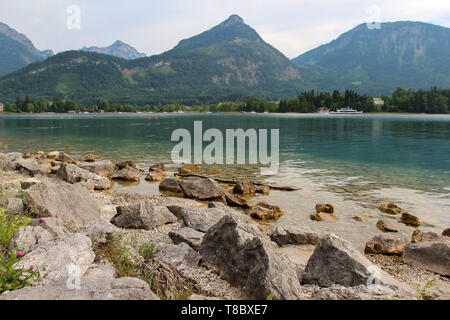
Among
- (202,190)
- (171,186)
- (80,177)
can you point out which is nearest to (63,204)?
(202,190)

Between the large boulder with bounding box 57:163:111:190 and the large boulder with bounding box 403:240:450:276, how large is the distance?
1830 cm

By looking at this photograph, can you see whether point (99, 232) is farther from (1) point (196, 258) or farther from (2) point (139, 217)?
(2) point (139, 217)

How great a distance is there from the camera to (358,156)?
39.3m

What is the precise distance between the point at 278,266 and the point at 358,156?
35649 millimetres

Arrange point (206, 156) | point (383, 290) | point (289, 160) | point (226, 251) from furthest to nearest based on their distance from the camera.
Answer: point (206, 156)
point (289, 160)
point (226, 251)
point (383, 290)

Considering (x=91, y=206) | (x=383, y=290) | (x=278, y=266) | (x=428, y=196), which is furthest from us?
(x=428, y=196)

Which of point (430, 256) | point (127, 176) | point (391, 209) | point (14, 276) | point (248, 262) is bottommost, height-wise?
point (391, 209)

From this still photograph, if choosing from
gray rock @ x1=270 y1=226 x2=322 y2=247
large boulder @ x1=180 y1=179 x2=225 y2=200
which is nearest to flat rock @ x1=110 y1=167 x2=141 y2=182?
large boulder @ x1=180 y1=179 x2=225 y2=200

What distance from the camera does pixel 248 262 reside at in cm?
775

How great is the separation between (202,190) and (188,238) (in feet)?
31.6

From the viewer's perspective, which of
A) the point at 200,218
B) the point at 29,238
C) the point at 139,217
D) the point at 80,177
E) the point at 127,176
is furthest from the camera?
the point at 127,176
